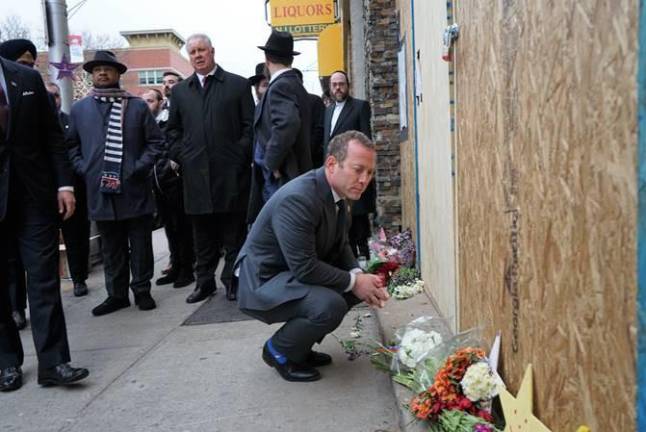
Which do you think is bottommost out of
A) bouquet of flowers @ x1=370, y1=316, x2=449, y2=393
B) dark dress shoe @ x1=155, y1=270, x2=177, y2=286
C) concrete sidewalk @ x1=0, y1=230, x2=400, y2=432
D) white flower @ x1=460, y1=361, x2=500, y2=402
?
dark dress shoe @ x1=155, y1=270, x2=177, y2=286

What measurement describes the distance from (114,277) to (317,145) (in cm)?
227

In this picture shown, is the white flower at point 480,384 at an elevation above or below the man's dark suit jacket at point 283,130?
below

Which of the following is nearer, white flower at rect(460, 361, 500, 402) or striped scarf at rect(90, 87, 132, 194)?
white flower at rect(460, 361, 500, 402)

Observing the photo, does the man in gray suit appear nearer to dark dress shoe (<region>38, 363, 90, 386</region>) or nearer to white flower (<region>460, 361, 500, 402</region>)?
white flower (<region>460, 361, 500, 402</region>)

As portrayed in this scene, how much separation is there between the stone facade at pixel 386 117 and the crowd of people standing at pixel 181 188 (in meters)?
0.87

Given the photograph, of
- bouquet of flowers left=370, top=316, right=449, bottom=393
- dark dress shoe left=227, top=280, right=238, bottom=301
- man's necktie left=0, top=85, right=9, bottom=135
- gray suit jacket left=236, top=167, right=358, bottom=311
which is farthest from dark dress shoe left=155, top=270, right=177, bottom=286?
bouquet of flowers left=370, top=316, right=449, bottom=393

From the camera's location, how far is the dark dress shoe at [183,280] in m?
5.68

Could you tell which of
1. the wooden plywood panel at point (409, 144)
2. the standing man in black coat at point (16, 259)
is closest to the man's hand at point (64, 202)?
the standing man in black coat at point (16, 259)

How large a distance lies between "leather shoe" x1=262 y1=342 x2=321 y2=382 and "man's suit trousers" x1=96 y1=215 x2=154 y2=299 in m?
1.96

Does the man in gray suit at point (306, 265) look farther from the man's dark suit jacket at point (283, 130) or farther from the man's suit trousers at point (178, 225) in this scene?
the man's suit trousers at point (178, 225)

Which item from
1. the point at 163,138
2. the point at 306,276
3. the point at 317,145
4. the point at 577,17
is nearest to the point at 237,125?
the point at 163,138

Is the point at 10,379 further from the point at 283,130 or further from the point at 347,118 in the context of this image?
the point at 347,118

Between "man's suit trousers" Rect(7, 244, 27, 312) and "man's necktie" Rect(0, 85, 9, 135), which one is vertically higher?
"man's necktie" Rect(0, 85, 9, 135)

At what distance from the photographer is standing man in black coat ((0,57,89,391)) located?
10.6ft
